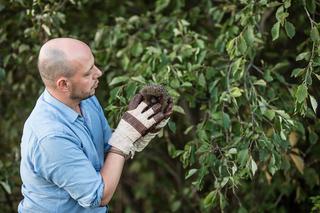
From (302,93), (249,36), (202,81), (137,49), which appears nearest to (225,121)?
(202,81)

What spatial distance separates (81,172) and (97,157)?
8.2 inches

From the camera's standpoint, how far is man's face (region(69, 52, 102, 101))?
2330 mm

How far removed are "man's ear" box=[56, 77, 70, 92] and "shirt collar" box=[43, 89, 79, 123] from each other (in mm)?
62

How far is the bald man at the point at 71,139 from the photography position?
2262 mm

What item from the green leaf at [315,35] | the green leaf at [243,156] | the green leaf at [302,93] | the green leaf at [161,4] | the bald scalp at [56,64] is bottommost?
the green leaf at [243,156]

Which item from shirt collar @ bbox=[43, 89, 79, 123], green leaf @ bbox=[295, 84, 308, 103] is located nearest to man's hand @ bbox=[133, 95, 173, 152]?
shirt collar @ bbox=[43, 89, 79, 123]

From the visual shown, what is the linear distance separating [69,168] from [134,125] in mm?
311

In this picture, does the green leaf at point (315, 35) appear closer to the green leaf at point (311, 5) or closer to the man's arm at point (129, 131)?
the green leaf at point (311, 5)

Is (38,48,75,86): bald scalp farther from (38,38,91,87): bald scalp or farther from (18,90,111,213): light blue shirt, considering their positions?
(18,90,111,213): light blue shirt

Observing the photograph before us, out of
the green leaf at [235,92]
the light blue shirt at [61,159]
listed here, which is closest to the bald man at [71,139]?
the light blue shirt at [61,159]

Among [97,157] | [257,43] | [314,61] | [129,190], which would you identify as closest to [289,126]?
[314,61]

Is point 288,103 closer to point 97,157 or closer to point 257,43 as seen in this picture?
point 257,43

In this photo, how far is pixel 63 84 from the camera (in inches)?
92.4

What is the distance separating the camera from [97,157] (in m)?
2.46
